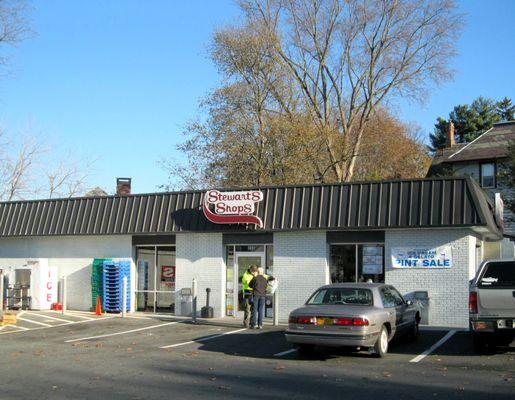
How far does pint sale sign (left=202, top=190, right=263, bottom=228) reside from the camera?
20.1m

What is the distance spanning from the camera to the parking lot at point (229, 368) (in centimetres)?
925

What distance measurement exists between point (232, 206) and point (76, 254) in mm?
7413

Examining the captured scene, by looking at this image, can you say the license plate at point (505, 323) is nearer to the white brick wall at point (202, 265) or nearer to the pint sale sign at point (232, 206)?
the pint sale sign at point (232, 206)

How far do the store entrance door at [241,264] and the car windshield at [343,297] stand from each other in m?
7.58

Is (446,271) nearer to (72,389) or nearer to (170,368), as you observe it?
(170,368)

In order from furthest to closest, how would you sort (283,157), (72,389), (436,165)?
(436,165), (283,157), (72,389)

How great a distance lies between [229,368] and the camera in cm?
1143

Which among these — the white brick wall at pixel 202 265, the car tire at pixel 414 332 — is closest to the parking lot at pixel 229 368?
the car tire at pixel 414 332

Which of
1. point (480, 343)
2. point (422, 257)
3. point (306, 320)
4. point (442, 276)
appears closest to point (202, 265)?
point (422, 257)

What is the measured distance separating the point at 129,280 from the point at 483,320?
14024 millimetres

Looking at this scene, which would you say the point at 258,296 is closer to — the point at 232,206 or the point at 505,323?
the point at 232,206

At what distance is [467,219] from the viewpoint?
56.3 ft

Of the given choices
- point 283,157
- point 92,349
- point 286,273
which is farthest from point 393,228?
point 283,157

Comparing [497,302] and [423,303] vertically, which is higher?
[497,302]
